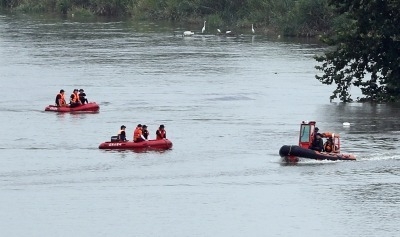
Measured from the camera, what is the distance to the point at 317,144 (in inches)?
1832

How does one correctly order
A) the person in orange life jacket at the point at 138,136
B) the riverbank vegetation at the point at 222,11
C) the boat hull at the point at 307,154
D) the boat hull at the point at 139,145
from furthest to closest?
the riverbank vegetation at the point at 222,11
the person in orange life jacket at the point at 138,136
the boat hull at the point at 139,145
the boat hull at the point at 307,154

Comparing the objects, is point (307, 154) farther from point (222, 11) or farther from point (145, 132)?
point (222, 11)

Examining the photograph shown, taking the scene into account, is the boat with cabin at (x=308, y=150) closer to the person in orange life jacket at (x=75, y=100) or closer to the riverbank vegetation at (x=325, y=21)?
the riverbank vegetation at (x=325, y=21)

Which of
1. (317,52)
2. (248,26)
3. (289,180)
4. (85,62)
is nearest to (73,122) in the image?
(289,180)

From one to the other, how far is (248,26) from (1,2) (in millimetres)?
40360

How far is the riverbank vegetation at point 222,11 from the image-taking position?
9612 cm

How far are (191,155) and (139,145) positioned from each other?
106 inches

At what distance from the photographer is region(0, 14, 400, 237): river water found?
38938 mm

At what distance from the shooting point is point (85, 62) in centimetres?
8019

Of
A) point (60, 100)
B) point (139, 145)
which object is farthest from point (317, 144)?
point (60, 100)

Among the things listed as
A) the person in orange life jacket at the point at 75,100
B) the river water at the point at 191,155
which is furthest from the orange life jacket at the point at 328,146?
the person in orange life jacket at the point at 75,100

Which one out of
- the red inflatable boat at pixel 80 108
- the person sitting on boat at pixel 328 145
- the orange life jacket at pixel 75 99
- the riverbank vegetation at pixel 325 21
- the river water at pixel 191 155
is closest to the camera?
the river water at pixel 191 155

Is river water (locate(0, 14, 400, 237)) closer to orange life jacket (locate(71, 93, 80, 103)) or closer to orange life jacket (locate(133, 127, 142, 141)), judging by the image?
orange life jacket (locate(133, 127, 142, 141))

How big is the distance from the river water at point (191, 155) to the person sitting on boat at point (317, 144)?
2.64 ft
